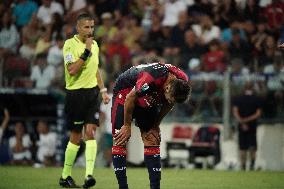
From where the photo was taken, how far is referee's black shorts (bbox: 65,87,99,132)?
12.0 m

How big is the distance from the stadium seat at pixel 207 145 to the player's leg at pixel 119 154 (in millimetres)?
9053

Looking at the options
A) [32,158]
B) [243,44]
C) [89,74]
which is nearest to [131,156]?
[32,158]

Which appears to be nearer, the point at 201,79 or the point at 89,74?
the point at 89,74

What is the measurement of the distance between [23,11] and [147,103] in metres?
13.3

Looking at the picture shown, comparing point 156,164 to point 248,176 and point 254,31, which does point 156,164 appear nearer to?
point 248,176

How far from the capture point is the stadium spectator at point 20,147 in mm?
19391

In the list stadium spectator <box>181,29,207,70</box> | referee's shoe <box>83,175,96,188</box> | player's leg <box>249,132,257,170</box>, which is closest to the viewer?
referee's shoe <box>83,175,96,188</box>

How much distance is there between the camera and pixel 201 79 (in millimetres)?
18391

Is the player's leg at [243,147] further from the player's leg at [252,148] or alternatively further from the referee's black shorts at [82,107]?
the referee's black shorts at [82,107]

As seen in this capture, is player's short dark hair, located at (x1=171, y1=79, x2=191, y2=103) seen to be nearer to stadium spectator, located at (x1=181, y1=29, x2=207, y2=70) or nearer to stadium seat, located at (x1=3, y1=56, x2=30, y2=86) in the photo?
stadium spectator, located at (x1=181, y1=29, x2=207, y2=70)

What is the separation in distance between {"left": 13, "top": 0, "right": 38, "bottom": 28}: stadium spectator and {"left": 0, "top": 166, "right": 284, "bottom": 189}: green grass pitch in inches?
248

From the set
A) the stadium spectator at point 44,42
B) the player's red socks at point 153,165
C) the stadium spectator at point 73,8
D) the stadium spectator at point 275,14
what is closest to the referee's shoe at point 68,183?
the player's red socks at point 153,165

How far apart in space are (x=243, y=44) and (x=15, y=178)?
714cm

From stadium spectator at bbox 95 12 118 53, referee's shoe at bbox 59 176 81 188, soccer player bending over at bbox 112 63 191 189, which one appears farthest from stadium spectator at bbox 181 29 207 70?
soccer player bending over at bbox 112 63 191 189
